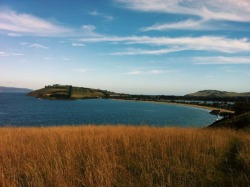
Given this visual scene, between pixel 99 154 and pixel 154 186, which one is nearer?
pixel 154 186

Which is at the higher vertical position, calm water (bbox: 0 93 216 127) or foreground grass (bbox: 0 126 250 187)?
foreground grass (bbox: 0 126 250 187)

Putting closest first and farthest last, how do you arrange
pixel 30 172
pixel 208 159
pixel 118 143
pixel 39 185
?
Answer: pixel 39 185
pixel 30 172
pixel 208 159
pixel 118 143

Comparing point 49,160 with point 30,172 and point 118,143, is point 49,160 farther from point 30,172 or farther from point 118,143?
point 118,143

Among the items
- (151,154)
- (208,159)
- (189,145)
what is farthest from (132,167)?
(189,145)

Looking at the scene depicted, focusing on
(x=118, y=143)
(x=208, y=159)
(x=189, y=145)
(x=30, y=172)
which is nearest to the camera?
(x=30, y=172)

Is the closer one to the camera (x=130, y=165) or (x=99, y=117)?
(x=130, y=165)

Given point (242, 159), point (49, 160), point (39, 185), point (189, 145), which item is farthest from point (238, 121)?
point (39, 185)

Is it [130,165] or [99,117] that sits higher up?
[130,165]

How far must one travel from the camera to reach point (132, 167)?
7320 mm

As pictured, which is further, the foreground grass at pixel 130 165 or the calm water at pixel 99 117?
the calm water at pixel 99 117

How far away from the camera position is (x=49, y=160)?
25.1ft

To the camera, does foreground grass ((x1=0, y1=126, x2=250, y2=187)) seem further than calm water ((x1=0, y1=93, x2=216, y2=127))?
No

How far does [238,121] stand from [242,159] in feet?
36.2

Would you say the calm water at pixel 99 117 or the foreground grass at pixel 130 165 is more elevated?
the foreground grass at pixel 130 165
